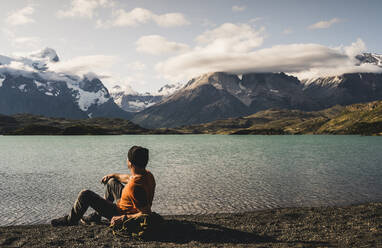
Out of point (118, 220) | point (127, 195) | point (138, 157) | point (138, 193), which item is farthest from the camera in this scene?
point (118, 220)

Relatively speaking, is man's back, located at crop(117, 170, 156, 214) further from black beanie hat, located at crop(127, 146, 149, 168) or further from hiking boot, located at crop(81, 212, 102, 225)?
hiking boot, located at crop(81, 212, 102, 225)

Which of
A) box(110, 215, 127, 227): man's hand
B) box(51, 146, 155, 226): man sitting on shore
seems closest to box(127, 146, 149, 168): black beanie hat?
box(51, 146, 155, 226): man sitting on shore

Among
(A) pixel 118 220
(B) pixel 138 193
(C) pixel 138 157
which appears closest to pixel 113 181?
(A) pixel 118 220

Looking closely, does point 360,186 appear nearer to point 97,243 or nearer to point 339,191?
point 339,191

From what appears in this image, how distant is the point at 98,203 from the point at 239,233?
891 cm

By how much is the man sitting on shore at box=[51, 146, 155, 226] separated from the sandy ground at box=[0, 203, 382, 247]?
1351 mm

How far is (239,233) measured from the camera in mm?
18766

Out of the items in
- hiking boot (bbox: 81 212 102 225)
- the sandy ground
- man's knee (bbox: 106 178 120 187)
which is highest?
man's knee (bbox: 106 178 120 187)

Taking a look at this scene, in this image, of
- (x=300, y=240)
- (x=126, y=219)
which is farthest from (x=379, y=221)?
(x=126, y=219)

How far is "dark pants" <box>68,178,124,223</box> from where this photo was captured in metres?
17.0

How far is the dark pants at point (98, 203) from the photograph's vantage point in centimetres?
1705

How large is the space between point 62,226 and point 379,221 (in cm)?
2273

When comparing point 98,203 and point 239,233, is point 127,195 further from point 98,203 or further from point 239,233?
point 239,233

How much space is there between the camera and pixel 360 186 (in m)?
39.5
